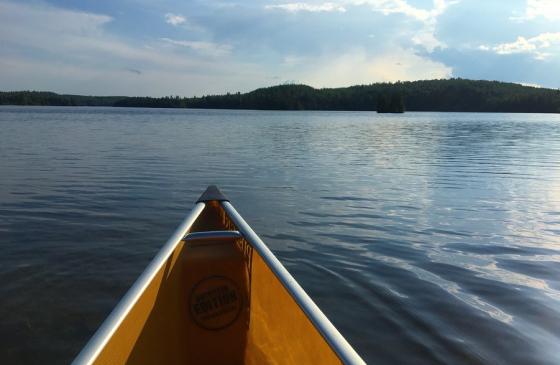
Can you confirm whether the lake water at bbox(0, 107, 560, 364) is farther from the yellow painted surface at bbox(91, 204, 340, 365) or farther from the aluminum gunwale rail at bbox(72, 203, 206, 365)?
the aluminum gunwale rail at bbox(72, 203, 206, 365)

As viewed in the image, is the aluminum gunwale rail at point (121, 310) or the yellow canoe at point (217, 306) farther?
the yellow canoe at point (217, 306)

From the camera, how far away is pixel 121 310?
Result: 289 cm

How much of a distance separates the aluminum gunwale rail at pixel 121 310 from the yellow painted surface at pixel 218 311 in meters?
0.09

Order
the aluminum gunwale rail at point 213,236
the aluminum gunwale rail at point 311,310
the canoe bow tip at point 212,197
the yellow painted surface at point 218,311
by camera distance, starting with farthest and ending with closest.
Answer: the canoe bow tip at point 212,197, the aluminum gunwale rail at point 213,236, the yellow painted surface at point 218,311, the aluminum gunwale rail at point 311,310

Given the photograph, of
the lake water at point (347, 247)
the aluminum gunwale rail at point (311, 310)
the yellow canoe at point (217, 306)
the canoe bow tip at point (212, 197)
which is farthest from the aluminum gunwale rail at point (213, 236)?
the canoe bow tip at point (212, 197)

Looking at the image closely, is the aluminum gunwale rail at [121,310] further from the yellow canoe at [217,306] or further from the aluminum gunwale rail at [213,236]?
the aluminum gunwale rail at [213,236]

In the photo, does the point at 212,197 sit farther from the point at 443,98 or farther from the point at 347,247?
the point at 443,98

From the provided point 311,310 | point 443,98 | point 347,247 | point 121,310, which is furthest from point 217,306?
point 443,98

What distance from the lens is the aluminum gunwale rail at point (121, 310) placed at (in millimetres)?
2369

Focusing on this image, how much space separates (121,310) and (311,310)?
1.27m

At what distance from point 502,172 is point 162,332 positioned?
57.7 feet

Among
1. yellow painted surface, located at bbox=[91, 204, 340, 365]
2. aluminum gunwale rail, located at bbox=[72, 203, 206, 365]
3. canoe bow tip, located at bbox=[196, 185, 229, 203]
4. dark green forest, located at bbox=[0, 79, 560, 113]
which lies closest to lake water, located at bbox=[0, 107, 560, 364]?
yellow painted surface, located at bbox=[91, 204, 340, 365]

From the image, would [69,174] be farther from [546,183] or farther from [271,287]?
[546,183]

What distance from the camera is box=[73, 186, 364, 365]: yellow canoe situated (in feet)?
11.0
